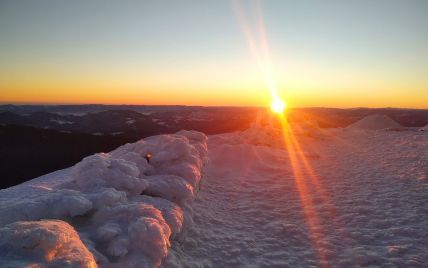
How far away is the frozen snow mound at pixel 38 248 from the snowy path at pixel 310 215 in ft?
6.42

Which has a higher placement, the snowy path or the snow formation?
the snow formation

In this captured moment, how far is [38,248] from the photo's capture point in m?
3.27

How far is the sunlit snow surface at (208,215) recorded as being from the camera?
13.9ft

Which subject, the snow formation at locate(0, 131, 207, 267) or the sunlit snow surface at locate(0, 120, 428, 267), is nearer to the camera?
the snow formation at locate(0, 131, 207, 267)

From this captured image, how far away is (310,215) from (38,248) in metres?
6.15

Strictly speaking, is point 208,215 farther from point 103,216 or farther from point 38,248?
point 38,248

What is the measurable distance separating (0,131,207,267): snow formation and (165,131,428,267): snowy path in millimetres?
863

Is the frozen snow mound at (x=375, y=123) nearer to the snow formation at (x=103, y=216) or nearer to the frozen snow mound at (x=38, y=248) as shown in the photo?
the snow formation at (x=103, y=216)

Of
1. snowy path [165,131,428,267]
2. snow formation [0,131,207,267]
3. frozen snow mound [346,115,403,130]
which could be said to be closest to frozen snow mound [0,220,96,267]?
snow formation [0,131,207,267]

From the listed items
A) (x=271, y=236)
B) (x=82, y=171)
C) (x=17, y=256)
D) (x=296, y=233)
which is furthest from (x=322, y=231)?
(x=17, y=256)

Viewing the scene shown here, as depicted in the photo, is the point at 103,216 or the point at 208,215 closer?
the point at 103,216

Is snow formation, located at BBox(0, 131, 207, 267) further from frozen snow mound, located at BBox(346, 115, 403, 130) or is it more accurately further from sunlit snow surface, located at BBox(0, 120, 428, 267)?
frozen snow mound, located at BBox(346, 115, 403, 130)

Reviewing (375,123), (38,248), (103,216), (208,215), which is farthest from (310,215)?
(375,123)

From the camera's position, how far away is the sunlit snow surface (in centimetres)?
425
